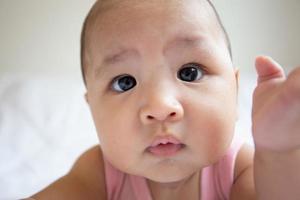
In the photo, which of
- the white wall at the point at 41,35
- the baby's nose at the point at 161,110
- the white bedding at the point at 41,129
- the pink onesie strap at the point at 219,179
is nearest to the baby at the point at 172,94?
the baby's nose at the point at 161,110

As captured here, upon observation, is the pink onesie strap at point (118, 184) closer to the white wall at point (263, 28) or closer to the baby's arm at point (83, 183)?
the baby's arm at point (83, 183)

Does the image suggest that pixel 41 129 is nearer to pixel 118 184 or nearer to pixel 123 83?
pixel 118 184

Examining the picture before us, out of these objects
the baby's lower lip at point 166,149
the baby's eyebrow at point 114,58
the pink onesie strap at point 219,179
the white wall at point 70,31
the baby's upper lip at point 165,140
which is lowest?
the pink onesie strap at point 219,179

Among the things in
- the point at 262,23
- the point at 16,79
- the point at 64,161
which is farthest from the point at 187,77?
the point at 262,23

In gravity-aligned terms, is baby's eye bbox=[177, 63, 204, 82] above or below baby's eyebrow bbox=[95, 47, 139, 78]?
below

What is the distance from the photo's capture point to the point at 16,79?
1369 millimetres

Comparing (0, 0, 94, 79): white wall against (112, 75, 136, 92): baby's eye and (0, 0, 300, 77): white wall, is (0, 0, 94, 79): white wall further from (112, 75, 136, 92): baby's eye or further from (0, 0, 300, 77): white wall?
(112, 75, 136, 92): baby's eye

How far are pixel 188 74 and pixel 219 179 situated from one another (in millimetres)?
242

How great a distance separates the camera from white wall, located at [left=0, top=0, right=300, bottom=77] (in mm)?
1572

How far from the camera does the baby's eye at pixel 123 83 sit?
0.62m

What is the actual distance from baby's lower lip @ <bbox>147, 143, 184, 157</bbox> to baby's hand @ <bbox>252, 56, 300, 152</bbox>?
4.0 inches

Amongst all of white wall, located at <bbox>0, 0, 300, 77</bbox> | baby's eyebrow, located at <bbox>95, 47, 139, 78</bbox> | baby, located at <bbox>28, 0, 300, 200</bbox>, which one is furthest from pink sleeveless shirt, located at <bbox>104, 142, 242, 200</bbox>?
white wall, located at <bbox>0, 0, 300, 77</bbox>

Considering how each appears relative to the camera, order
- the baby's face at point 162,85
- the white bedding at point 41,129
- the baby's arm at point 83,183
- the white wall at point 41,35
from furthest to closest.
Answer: the white wall at point 41,35 < the white bedding at point 41,129 < the baby's arm at point 83,183 < the baby's face at point 162,85

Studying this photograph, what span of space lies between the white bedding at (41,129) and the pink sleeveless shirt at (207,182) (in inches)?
7.3
